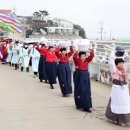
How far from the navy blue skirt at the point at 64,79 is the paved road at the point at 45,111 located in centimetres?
25

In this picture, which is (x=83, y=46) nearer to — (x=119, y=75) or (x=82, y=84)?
(x=82, y=84)

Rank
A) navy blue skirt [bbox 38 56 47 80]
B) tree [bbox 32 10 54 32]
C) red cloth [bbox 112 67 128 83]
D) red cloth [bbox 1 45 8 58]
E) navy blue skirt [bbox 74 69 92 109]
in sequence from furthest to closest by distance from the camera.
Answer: tree [bbox 32 10 54 32] < red cloth [bbox 1 45 8 58] < navy blue skirt [bbox 38 56 47 80] < navy blue skirt [bbox 74 69 92 109] < red cloth [bbox 112 67 128 83]

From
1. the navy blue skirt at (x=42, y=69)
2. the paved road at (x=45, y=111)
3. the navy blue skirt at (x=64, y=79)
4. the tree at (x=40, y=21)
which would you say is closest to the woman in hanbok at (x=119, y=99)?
the paved road at (x=45, y=111)

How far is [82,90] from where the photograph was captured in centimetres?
857

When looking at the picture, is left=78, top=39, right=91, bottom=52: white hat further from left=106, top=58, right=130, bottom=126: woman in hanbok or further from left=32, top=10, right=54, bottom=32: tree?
left=32, top=10, right=54, bottom=32: tree

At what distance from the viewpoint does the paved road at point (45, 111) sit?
711 cm

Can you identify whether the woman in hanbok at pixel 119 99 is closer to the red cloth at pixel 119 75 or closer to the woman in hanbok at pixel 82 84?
the red cloth at pixel 119 75

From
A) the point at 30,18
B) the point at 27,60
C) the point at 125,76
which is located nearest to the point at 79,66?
the point at 125,76

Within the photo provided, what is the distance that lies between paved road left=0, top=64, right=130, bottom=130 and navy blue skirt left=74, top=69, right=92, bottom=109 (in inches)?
7.9

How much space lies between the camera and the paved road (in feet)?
23.3

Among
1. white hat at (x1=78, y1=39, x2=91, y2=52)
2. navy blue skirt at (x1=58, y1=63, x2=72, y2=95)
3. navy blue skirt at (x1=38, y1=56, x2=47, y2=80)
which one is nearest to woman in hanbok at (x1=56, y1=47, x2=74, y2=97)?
navy blue skirt at (x1=58, y1=63, x2=72, y2=95)

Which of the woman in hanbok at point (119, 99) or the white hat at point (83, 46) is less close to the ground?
the white hat at point (83, 46)

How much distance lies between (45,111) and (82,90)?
94 cm

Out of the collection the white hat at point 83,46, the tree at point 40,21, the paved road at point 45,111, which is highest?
the tree at point 40,21
